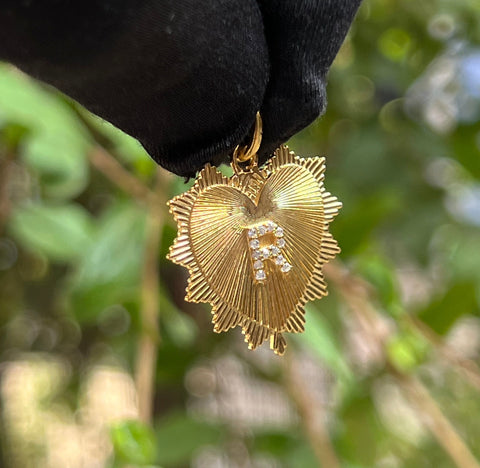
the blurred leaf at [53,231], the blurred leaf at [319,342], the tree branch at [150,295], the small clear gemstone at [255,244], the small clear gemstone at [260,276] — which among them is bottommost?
the blurred leaf at [53,231]

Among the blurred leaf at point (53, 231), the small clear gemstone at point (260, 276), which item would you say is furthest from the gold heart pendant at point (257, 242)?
the blurred leaf at point (53, 231)

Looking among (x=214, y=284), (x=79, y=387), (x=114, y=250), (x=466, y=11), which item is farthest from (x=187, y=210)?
(x=79, y=387)

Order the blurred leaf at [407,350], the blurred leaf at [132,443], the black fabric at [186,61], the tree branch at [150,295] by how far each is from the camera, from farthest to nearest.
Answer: the blurred leaf at [407,350], the tree branch at [150,295], the blurred leaf at [132,443], the black fabric at [186,61]

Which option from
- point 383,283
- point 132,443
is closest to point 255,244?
point 132,443

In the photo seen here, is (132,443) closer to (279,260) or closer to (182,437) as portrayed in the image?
(279,260)

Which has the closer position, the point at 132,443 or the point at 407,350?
the point at 132,443

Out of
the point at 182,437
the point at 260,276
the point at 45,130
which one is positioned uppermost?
the point at 260,276

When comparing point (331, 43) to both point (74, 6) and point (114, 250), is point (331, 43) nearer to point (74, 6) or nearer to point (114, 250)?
point (74, 6)

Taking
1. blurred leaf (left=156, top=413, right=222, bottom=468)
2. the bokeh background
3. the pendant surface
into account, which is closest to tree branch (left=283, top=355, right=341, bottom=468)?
the bokeh background

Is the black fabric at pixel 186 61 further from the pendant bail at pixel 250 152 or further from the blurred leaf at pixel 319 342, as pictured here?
the blurred leaf at pixel 319 342
